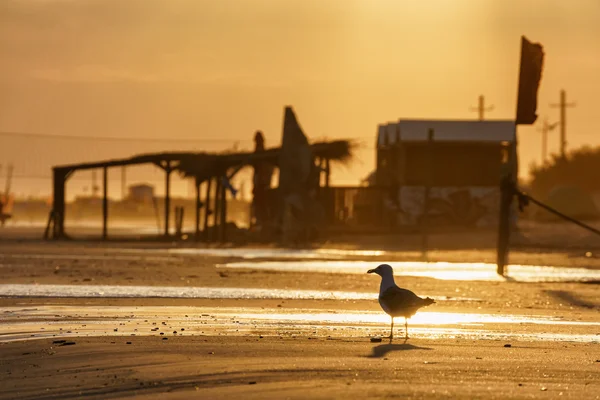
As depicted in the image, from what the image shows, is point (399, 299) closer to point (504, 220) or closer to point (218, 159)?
point (504, 220)

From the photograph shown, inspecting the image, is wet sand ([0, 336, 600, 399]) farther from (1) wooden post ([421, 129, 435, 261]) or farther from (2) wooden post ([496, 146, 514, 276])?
(1) wooden post ([421, 129, 435, 261])

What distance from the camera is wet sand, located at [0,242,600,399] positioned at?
1014 centimetres

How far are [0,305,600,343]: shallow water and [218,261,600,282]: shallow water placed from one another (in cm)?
827

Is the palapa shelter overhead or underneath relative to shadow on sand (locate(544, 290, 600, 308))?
overhead

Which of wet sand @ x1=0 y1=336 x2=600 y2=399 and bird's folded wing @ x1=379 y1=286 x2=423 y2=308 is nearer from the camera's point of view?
wet sand @ x1=0 y1=336 x2=600 y2=399

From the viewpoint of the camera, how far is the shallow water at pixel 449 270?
2509cm

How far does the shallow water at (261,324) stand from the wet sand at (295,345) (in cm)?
2

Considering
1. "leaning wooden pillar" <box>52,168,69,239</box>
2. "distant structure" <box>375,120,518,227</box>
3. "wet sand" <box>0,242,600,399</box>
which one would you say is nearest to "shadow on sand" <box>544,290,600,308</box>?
"wet sand" <box>0,242,600,399</box>

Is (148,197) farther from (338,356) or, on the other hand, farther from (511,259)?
(338,356)

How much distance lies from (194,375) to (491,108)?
86418 millimetres

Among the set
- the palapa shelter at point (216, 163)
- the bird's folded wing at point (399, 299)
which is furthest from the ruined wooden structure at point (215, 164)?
the bird's folded wing at point (399, 299)

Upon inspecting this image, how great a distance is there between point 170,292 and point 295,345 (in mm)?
7480

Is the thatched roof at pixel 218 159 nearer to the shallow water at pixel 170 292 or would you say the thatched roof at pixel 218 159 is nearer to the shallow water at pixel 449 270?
the shallow water at pixel 449 270

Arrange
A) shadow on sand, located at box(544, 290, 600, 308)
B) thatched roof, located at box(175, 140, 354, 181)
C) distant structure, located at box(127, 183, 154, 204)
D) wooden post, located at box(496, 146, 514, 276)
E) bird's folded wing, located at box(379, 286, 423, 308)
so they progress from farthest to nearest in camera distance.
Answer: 1. distant structure, located at box(127, 183, 154, 204)
2. thatched roof, located at box(175, 140, 354, 181)
3. wooden post, located at box(496, 146, 514, 276)
4. shadow on sand, located at box(544, 290, 600, 308)
5. bird's folded wing, located at box(379, 286, 423, 308)
